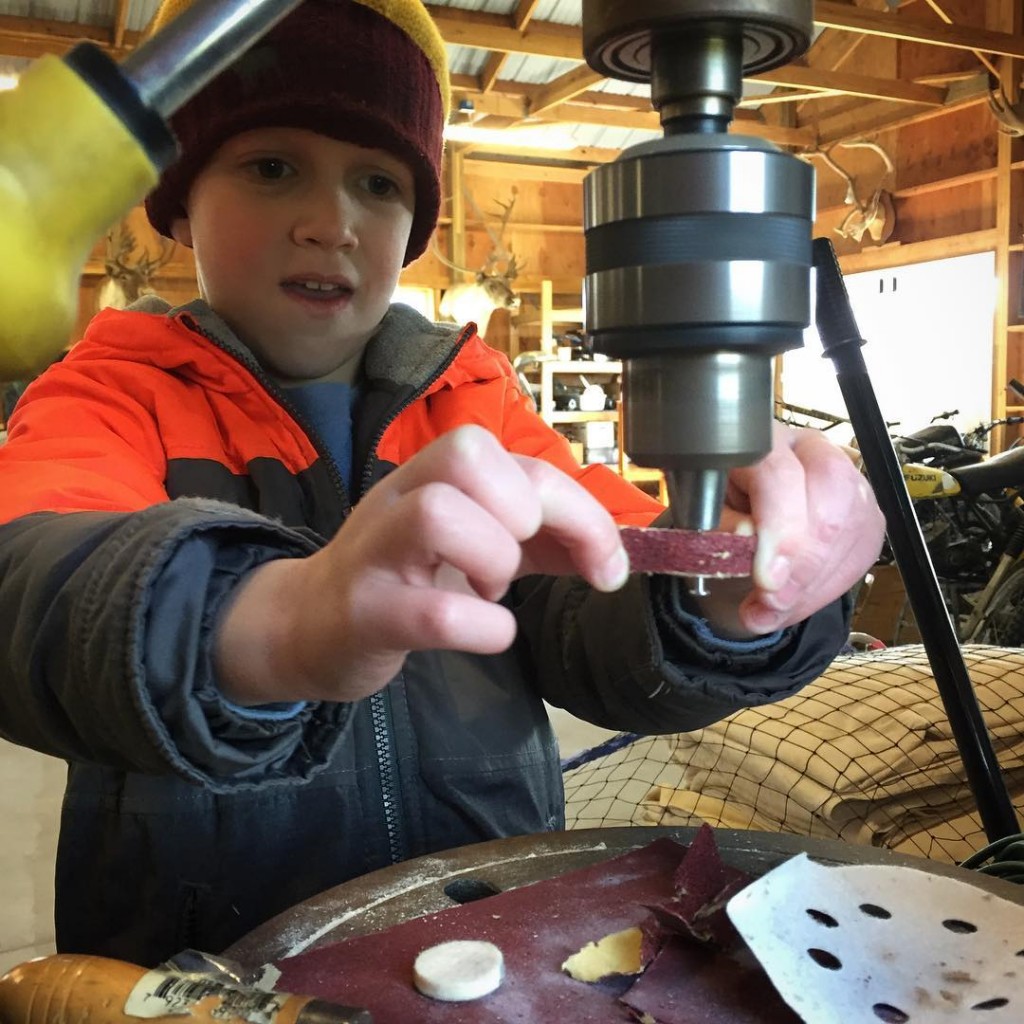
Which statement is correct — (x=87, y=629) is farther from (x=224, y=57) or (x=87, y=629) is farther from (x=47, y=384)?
(x=47, y=384)

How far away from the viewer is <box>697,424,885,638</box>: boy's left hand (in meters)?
0.54

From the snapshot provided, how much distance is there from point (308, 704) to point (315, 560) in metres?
0.11

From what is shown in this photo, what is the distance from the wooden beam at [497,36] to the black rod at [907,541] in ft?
13.1

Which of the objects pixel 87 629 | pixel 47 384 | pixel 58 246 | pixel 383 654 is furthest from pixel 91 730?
pixel 47 384

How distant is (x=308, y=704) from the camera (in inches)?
20.6

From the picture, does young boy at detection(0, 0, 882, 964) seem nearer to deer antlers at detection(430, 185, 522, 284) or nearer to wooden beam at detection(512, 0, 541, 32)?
wooden beam at detection(512, 0, 541, 32)

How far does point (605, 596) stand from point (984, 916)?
367mm

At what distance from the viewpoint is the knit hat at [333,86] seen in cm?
83

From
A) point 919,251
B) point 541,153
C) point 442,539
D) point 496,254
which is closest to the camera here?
point 442,539

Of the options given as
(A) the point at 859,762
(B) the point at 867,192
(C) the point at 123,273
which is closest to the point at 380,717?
(A) the point at 859,762

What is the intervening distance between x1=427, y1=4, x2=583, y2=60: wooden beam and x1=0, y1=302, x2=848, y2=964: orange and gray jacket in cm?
375

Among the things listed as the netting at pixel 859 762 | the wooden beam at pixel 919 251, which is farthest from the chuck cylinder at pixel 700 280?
the wooden beam at pixel 919 251

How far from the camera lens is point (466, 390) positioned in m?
1.05

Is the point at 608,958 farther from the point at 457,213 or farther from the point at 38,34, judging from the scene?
the point at 457,213
